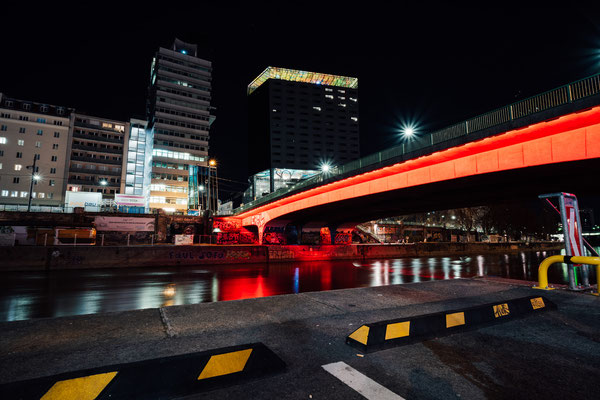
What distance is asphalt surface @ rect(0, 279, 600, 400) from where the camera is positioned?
334cm

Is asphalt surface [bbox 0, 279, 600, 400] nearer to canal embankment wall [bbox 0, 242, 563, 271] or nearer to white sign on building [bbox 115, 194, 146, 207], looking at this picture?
canal embankment wall [bbox 0, 242, 563, 271]

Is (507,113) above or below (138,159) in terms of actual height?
below

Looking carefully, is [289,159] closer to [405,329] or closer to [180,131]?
[180,131]

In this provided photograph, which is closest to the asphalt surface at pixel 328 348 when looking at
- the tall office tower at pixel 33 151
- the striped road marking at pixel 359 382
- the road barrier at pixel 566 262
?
the striped road marking at pixel 359 382

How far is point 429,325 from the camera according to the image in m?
5.01

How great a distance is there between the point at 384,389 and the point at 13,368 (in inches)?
182

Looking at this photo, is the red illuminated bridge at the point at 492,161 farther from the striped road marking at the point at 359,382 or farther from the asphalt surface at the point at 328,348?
the striped road marking at the point at 359,382

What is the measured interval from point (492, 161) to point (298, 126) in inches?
5443

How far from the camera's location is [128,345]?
4.49 m

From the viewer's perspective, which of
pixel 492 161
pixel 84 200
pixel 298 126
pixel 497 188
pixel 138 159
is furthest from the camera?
pixel 298 126

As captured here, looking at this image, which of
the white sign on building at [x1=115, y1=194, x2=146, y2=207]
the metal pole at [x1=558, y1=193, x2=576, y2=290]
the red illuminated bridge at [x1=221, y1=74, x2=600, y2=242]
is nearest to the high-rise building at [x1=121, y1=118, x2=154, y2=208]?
the white sign on building at [x1=115, y1=194, x2=146, y2=207]

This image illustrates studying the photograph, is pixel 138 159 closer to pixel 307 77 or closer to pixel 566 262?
pixel 307 77

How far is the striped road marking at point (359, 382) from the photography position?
10.2ft

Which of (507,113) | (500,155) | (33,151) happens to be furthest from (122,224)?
(33,151)
